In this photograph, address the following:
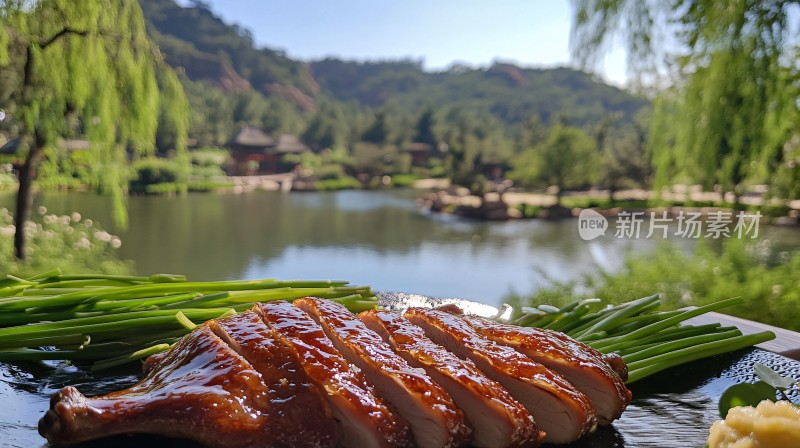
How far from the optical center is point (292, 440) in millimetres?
1073

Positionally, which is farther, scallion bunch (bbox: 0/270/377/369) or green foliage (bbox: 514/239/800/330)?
green foliage (bbox: 514/239/800/330)

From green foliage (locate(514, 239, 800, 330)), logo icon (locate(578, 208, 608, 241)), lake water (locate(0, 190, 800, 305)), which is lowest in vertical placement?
lake water (locate(0, 190, 800, 305))

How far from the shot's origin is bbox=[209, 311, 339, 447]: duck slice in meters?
1.08

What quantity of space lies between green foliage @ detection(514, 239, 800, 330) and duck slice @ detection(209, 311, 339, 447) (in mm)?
4829

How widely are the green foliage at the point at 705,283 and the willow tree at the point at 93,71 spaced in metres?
4.87

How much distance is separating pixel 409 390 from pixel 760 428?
24.5 inches

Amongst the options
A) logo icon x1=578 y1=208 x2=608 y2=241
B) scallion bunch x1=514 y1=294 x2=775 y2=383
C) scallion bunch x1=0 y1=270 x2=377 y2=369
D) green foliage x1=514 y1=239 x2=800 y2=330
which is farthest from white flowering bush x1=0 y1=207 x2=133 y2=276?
logo icon x1=578 y1=208 x2=608 y2=241

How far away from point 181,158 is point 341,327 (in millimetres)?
6569

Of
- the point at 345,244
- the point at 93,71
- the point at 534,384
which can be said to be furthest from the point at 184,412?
the point at 345,244

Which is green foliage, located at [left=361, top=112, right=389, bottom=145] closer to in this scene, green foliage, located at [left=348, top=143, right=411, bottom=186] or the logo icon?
A: green foliage, located at [left=348, top=143, right=411, bottom=186]

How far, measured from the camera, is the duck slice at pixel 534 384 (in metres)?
1.20

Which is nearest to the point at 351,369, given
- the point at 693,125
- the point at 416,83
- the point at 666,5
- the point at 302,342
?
the point at 302,342

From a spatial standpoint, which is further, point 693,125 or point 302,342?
point 693,125

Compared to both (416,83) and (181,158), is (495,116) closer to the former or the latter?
(416,83)
